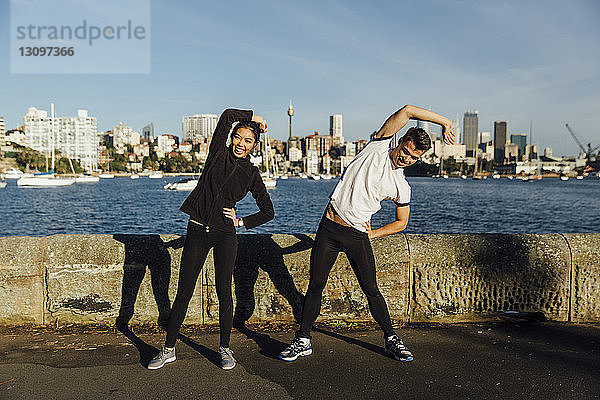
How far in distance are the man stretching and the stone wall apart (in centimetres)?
84

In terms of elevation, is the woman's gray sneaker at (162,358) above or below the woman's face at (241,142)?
below

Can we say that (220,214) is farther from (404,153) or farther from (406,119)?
(406,119)

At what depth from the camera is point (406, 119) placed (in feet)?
12.8

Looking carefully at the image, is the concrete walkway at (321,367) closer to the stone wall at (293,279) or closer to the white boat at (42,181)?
the stone wall at (293,279)

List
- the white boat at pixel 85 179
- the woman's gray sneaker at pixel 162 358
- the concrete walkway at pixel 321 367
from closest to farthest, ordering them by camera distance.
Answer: the concrete walkway at pixel 321 367
the woman's gray sneaker at pixel 162 358
the white boat at pixel 85 179

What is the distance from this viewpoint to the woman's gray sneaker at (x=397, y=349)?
399 centimetres

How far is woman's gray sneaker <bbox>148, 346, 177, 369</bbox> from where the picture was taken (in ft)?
12.5

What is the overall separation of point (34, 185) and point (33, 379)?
346 feet

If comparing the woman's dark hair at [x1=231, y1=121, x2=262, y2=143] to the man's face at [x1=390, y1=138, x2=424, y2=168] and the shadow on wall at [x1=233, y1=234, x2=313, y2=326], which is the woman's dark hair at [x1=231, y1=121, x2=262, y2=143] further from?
the shadow on wall at [x1=233, y1=234, x2=313, y2=326]

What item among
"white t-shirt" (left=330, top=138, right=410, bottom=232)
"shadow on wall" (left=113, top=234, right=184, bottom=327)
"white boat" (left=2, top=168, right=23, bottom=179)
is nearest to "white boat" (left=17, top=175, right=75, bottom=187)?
"white boat" (left=2, top=168, right=23, bottom=179)

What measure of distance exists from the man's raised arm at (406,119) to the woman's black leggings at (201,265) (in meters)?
1.39

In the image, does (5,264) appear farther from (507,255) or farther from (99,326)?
(507,255)

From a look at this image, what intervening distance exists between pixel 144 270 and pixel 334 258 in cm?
185

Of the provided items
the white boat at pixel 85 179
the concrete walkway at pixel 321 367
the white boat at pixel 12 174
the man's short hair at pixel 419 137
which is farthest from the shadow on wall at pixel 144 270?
the white boat at pixel 12 174
